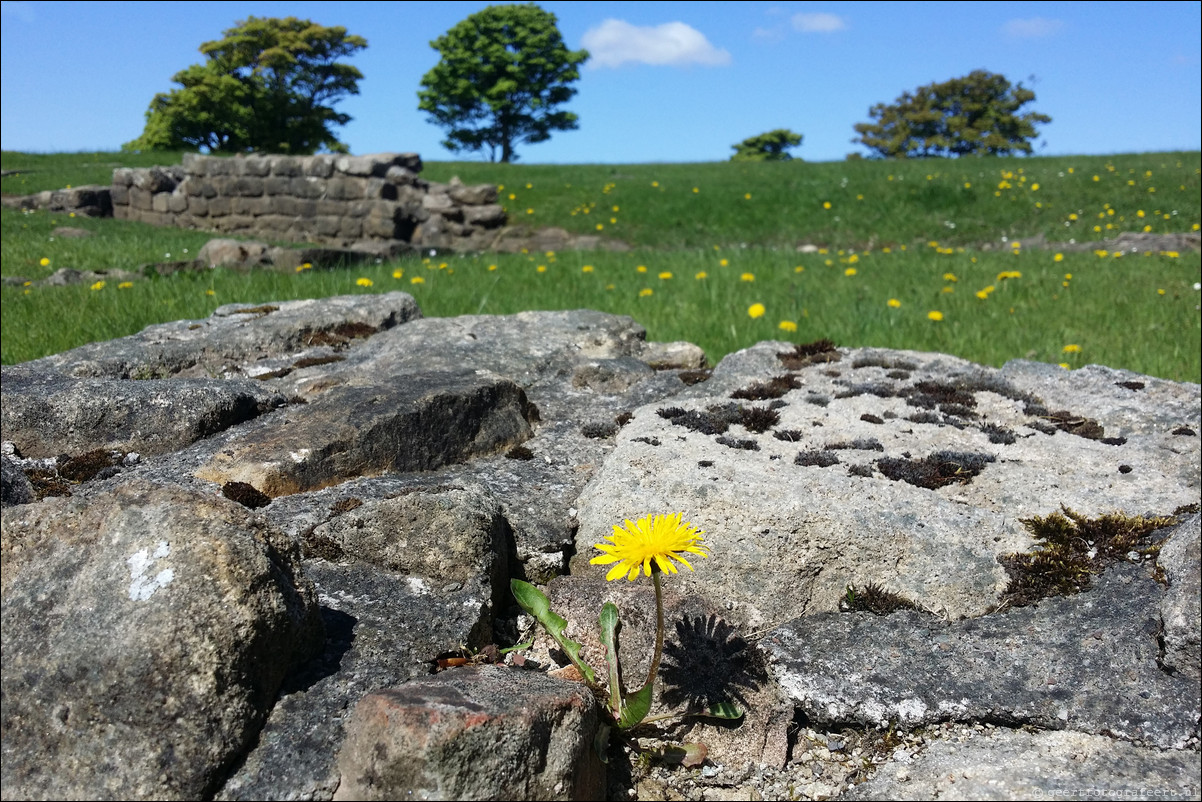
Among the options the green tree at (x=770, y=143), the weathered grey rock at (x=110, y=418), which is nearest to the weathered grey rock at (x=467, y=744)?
the weathered grey rock at (x=110, y=418)

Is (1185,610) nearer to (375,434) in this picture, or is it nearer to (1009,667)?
(1009,667)

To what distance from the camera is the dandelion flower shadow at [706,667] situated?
2.70 m

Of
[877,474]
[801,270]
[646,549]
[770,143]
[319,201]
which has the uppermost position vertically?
[770,143]

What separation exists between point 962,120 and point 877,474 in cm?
4734

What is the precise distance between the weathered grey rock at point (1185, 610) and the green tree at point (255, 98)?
126 feet

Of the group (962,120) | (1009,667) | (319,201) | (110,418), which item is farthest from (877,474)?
(962,120)

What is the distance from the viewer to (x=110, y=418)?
3.99 meters

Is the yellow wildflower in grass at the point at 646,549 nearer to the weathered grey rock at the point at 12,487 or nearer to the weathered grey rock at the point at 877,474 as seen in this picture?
the weathered grey rock at the point at 877,474

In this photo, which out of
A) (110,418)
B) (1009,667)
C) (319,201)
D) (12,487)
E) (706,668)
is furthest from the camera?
(319,201)

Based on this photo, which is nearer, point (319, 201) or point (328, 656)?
point (328, 656)

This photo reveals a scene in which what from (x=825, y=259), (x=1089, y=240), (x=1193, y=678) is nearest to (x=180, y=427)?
(x=1193, y=678)

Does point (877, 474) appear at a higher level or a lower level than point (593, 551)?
higher

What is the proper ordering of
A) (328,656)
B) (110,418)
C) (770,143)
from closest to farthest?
(328,656), (110,418), (770,143)

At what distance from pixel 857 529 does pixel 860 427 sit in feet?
3.64
